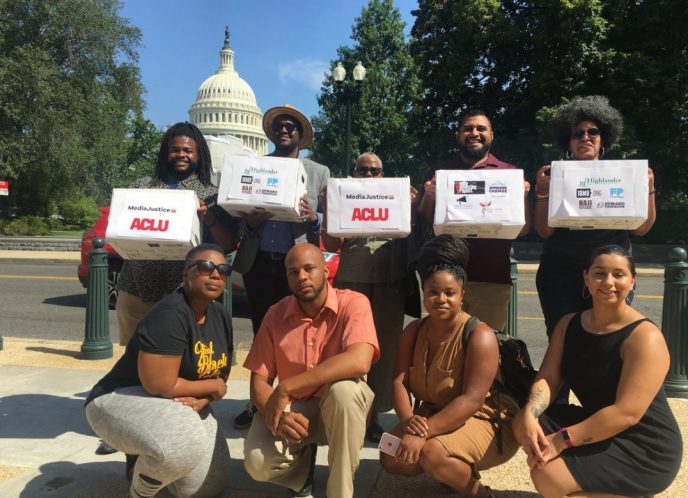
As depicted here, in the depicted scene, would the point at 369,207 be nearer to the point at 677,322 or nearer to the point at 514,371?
the point at 514,371

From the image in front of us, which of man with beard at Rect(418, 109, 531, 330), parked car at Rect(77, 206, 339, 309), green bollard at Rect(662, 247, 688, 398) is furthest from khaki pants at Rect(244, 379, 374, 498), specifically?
parked car at Rect(77, 206, 339, 309)

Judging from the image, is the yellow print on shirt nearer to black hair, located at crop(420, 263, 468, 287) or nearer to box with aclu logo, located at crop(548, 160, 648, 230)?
black hair, located at crop(420, 263, 468, 287)

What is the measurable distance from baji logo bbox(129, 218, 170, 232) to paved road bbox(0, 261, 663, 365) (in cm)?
368

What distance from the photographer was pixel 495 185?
3.22 m

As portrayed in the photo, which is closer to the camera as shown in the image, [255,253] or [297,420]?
[297,420]

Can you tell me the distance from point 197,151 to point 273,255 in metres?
0.84

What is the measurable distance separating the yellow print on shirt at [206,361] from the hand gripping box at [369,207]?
958 mm

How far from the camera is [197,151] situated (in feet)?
12.6

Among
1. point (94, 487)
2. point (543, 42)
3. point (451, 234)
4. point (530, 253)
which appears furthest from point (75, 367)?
point (543, 42)

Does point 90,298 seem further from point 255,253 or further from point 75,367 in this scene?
point 255,253

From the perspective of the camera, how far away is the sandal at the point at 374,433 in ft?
12.3

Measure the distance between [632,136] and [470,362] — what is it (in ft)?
63.1

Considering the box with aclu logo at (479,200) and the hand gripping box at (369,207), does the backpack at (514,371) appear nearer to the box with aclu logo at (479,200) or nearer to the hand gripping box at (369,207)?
the box with aclu logo at (479,200)

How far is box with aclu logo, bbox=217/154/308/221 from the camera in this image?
133 inches
